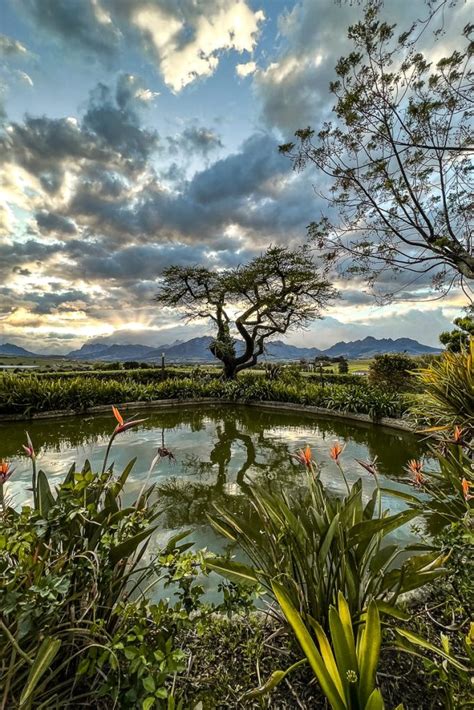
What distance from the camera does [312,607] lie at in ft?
4.10

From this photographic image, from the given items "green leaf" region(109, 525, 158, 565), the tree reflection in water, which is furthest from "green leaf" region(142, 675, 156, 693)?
the tree reflection in water

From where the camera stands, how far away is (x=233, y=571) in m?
1.32

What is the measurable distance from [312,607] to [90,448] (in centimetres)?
492

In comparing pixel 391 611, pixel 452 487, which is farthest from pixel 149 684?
pixel 452 487

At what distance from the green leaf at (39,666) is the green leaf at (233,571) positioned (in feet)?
2.11

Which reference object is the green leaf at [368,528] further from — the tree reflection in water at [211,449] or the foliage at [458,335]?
the foliage at [458,335]

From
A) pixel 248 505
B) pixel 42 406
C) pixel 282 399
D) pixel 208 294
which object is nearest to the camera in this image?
pixel 248 505

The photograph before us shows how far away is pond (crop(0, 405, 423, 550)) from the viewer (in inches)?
134

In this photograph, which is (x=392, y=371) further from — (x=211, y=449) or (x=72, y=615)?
(x=72, y=615)

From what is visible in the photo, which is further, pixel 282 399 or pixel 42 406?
pixel 282 399

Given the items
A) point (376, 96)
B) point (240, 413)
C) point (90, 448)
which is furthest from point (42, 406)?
point (376, 96)

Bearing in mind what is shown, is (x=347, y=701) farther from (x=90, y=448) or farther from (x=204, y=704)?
(x=90, y=448)

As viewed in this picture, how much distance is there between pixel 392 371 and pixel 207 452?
23.4ft

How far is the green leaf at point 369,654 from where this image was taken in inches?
33.4
